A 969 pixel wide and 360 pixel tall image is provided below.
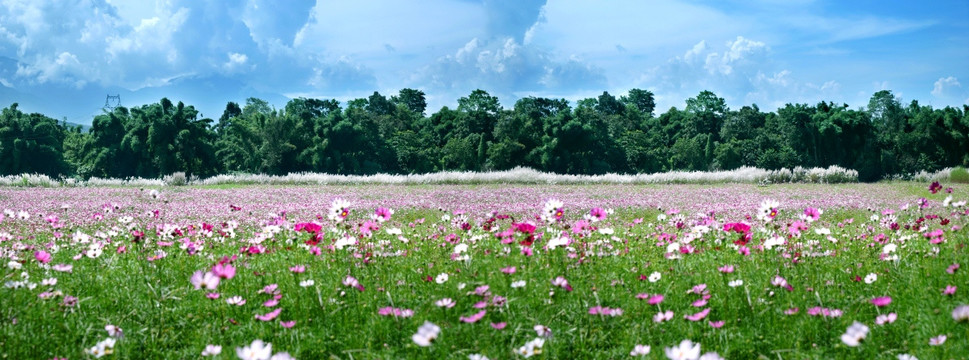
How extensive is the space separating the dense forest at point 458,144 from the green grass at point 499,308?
38036 mm

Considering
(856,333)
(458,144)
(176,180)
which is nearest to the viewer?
(856,333)

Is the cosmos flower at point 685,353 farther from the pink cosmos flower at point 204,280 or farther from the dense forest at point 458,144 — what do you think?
the dense forest at point 458,144

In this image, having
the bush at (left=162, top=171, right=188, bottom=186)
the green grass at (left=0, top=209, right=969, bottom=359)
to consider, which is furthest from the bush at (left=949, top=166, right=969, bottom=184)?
the bush at (left=162, top=171, right=188, bottom=186)

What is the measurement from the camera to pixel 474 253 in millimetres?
5938

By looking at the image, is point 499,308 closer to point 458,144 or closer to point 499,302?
point 499,302

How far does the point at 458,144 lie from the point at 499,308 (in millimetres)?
45382

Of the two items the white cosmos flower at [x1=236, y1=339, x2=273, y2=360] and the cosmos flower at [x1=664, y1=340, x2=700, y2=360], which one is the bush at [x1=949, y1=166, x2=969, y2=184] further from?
the white cosmos flower at [x1=236, y1=339, x2=273, y2=360]

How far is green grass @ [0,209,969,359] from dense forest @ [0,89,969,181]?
38.0 meters

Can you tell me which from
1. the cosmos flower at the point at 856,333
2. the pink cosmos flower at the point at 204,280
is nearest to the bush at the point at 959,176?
the cosmos flower at the point at 856,333

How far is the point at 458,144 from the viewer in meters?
49.2

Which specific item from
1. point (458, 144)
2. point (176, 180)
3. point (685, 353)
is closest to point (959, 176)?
point (458, 144)

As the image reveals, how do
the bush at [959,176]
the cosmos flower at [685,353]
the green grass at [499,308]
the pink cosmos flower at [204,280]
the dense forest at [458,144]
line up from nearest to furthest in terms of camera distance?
the cosmos flower at [685,353] → the pink cosmos flower at [204,280] → the green grass at [499,308] → the bush at [959,176] → the dense forest at [458,144]

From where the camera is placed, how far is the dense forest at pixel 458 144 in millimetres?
44031

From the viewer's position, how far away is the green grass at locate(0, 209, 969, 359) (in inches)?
149
